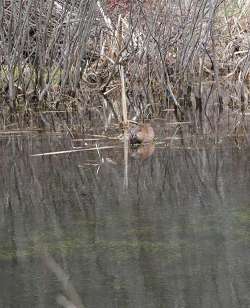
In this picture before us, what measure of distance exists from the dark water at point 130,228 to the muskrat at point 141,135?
46 cm

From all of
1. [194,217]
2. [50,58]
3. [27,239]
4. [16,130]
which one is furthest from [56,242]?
[50,58]

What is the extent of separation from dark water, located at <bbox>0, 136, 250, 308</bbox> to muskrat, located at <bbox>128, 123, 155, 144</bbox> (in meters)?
0.46

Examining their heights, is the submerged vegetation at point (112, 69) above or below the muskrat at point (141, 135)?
above

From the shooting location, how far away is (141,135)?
689 centimetres

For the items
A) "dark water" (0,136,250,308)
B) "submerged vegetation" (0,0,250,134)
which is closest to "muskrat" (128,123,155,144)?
"dark water" (0,136,250,308)

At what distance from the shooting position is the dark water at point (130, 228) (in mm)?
3395

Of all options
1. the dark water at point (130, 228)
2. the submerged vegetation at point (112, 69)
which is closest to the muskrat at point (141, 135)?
the dark water at point (130, 228)

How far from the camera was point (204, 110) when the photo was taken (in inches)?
352

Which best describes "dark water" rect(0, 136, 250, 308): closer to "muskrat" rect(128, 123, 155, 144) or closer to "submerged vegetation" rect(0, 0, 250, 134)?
"muskrat" rect(128, 123, 155, 144)

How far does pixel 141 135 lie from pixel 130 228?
2.64 m

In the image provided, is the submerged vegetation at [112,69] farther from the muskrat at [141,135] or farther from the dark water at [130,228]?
the dark water at [130,228]

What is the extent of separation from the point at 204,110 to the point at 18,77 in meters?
2.07

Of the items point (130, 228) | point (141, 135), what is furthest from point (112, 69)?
point (130, 228)

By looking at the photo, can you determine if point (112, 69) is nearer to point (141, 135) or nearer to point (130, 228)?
point (141, 135)
